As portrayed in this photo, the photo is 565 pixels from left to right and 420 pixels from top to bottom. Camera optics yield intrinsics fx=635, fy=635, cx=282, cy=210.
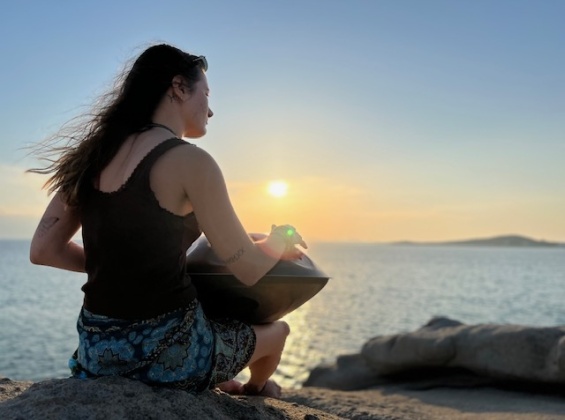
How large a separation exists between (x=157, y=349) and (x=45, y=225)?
1.02 meters

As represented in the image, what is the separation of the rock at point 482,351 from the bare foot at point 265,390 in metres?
3.55

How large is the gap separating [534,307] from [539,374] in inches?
1165

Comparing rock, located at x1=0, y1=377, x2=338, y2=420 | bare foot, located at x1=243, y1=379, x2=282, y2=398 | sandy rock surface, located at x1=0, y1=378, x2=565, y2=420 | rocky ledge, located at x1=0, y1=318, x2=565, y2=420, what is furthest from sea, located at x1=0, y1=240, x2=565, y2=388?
rock, located at x1=0, y1=377, x2=338, y2=420

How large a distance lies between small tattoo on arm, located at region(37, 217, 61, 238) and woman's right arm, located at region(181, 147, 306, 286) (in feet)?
3.20

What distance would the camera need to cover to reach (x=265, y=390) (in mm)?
4316

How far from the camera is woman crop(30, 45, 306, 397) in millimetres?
3016

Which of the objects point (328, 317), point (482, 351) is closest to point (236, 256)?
point (482, 351)

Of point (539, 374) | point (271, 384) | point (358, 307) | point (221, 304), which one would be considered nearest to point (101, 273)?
point (221, 304)

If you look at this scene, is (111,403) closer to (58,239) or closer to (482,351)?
(58,239)

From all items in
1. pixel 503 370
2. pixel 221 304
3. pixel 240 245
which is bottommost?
pixel 503 370

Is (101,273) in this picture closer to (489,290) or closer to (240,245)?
(240,245)

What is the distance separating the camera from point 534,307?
3397 cm

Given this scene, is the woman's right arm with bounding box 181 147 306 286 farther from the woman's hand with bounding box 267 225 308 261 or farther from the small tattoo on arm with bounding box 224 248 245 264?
the woman's hand with bounding box 267 225 308 261

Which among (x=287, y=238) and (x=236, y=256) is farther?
(x=287, y=238)
